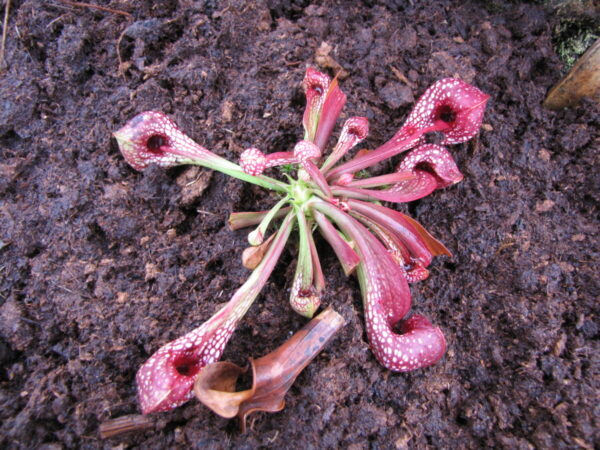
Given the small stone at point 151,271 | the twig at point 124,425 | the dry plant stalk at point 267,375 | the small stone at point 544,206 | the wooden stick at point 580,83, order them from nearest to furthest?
the dry plant stalk at point 267,375, the twig at point 124,425, the small stone at point 151,271, the small stone at point 544,206, the wooden stick at point 580,83

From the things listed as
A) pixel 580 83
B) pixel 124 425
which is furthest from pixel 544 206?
pixel 124 425

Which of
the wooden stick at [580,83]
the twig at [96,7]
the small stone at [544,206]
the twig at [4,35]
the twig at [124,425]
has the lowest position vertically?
the twig at [124,425]

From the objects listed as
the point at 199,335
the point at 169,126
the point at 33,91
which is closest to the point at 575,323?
the point at 199,335

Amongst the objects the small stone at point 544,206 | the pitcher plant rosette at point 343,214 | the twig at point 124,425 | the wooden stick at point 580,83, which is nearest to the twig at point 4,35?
the pitcher plant rosette at point 343,214

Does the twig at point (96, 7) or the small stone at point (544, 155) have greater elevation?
the small stone at point (544, 155)

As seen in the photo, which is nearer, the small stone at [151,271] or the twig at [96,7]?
the small stone at [151,271]

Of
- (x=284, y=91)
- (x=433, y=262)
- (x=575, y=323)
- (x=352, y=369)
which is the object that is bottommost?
(x=352, y=369)

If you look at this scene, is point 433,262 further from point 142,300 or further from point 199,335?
point 142,300

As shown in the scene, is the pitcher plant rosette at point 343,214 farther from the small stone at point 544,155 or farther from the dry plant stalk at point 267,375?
the small stone at point 544,155
